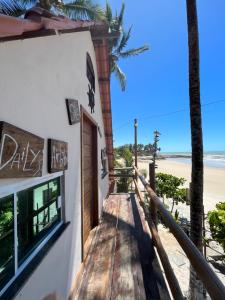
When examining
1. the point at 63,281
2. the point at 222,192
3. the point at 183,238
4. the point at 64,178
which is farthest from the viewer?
the point at 222,192

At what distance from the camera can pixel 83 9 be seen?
41.8ft

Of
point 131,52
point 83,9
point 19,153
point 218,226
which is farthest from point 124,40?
point 19,153

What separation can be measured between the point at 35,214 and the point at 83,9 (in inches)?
505

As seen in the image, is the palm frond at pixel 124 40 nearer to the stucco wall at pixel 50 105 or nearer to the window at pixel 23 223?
the stucco wall at pixel 50 105

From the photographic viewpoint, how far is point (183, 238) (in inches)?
80.8

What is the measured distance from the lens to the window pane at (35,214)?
2062 millimetres

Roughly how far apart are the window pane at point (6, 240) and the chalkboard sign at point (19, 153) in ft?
0.70

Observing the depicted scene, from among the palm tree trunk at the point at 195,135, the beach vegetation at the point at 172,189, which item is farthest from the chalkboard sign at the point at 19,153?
the beach vegetation at the point at 172,189

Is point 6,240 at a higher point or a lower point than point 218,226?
higher

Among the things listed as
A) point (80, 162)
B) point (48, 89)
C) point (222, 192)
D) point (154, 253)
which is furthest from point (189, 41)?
point (222, 192)

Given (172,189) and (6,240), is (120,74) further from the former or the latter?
(6,240)

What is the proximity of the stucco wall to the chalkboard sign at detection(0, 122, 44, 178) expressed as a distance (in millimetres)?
76

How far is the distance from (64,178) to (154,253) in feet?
7.26

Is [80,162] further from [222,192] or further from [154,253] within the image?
[222,192]
